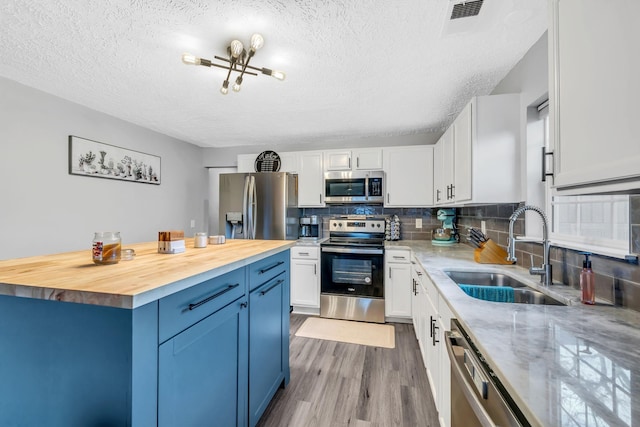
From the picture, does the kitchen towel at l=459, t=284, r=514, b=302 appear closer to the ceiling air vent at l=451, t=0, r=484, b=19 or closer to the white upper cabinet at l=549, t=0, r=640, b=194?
the white upper cabinet at l=549, t=0, r=640, b=194

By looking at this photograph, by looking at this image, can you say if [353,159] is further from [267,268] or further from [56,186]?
[56,186]

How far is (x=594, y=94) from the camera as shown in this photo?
758 millimetres

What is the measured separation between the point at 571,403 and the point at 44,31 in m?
2.79

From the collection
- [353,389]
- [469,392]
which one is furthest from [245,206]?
[469,392]

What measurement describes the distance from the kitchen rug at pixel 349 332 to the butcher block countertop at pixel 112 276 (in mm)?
1789

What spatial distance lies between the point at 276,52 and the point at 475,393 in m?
2.04

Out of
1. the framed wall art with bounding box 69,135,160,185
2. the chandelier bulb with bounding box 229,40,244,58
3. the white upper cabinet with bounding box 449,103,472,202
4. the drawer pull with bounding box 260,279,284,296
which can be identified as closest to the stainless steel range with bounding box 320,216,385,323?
the white upper cabinet with bounding box 449,103,472,202

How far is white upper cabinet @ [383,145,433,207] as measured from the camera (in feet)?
11.1

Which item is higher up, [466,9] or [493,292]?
[466,9]

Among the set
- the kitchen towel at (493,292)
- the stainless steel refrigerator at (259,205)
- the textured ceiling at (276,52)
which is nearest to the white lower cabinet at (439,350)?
the kitchen towel at (493,292)

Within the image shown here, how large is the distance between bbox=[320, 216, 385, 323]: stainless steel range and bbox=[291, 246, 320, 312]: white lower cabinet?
83mm

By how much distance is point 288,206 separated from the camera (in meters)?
3.54

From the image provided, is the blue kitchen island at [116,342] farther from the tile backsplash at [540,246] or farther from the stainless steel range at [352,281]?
the stainless steel range at [352,281]

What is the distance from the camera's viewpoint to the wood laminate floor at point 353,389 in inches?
66.7
